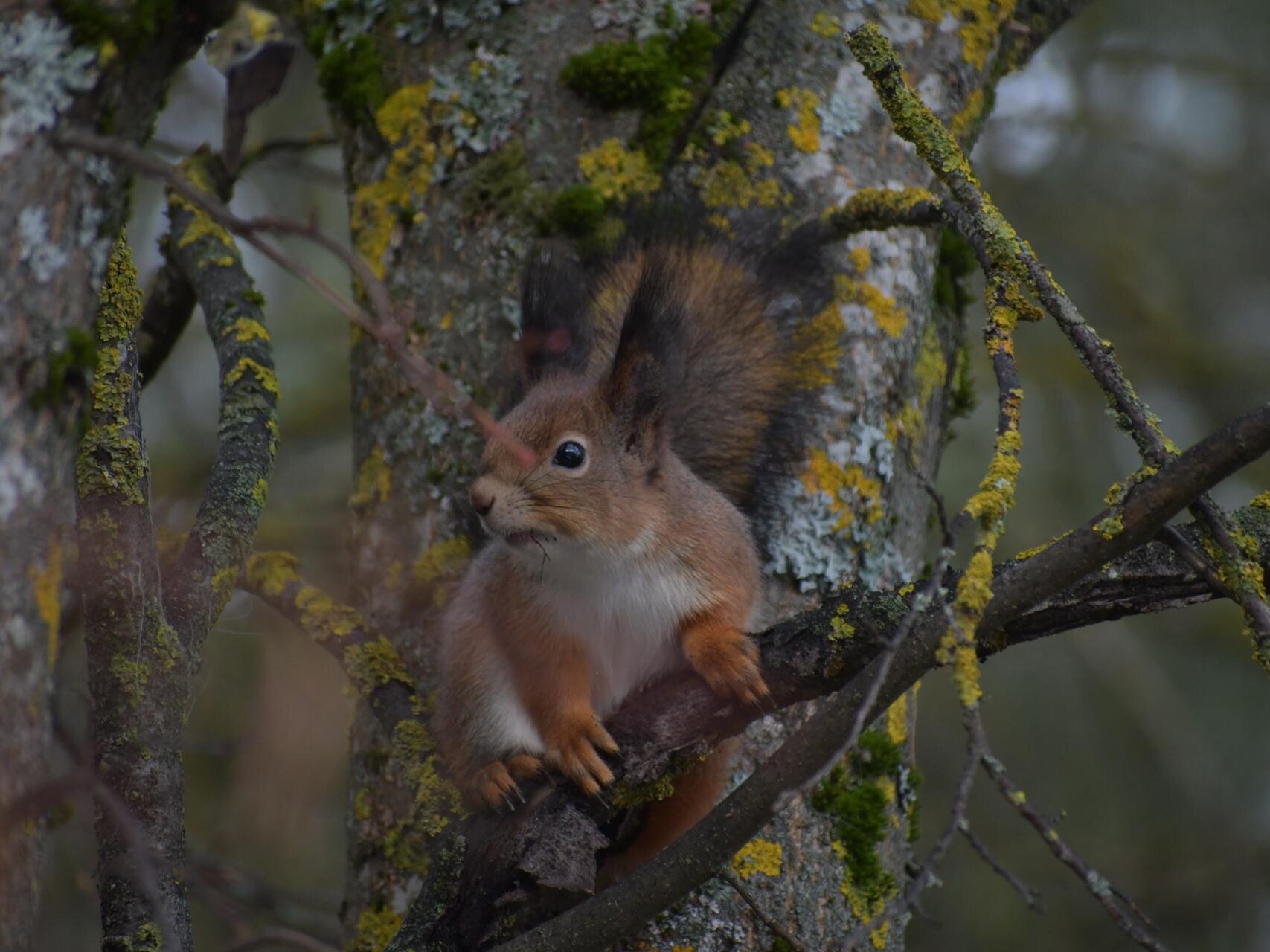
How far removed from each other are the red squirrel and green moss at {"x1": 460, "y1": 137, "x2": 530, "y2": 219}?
0.65 feet

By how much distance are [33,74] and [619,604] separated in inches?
56.2

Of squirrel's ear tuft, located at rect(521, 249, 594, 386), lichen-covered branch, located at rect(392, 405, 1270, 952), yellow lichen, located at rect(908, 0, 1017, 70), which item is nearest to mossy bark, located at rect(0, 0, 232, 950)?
lichen-covered branch, located at rect(392, 405, 1270, 952)

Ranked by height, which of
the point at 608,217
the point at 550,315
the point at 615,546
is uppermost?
the point at 608,217

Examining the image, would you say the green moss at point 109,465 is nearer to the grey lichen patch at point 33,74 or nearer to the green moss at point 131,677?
the green moss at point 131,677

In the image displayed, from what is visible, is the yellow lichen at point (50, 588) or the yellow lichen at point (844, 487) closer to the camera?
the yellow lichen at point (50, 588)

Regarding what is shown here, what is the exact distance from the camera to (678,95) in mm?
2352

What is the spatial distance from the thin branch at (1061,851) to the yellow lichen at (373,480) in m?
1.39

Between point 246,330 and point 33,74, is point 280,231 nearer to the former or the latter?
point 33,74

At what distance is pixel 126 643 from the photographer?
5.08ft

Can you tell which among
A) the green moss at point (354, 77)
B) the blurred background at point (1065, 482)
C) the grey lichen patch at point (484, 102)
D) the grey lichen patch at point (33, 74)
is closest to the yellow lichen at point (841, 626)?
the grey lichen patch at point (33, 74)

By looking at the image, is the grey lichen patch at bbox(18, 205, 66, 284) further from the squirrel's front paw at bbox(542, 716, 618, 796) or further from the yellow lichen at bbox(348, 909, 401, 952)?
the yellow lichen at bbox(348, 909, 401, 952)

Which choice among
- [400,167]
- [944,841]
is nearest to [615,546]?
[400,167]

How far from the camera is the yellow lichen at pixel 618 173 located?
91.7 inches

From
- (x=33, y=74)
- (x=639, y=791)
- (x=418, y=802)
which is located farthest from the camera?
(x=418, y=802)
